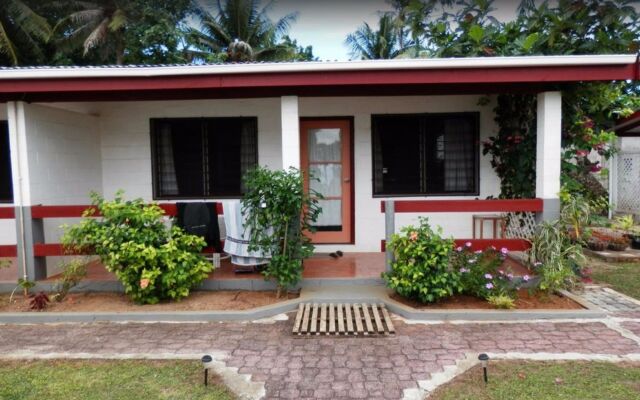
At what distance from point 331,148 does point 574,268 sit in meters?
3.53

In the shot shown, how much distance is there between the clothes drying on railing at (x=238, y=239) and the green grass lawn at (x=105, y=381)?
1996 millimetres

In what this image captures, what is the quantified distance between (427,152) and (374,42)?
1614 centimetres

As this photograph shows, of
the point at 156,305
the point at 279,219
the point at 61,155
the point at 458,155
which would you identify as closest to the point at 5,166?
the point at 61,155

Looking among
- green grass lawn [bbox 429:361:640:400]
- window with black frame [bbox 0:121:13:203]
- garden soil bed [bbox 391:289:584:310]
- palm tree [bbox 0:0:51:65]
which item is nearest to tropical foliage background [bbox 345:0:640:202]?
garden soil bed [bbox 391:289:584:310]

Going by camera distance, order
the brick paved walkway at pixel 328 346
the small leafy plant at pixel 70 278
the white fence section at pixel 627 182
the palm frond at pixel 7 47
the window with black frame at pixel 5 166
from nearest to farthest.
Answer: the brick paved walkway at pixel 328 346 < the small leafy plant at pixel 70 278 < the window with black frame at pixel 5 166 < the white fence section at pixel 627 182 < the palm frond at pixel 7 47

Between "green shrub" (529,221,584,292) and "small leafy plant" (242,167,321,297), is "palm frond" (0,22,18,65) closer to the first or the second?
"small leafy plant" (242,167,321,297)

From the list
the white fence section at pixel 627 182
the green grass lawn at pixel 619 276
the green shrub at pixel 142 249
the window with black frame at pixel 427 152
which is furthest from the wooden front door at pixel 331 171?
the white fence section at pixel 627 182

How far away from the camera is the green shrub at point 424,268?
182 inches

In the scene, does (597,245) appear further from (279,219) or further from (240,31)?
(240,31)

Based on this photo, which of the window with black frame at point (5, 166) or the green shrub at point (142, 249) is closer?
the green shrub at point (142, 249)

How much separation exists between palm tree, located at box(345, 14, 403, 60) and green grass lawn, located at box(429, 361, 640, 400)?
62.5ft

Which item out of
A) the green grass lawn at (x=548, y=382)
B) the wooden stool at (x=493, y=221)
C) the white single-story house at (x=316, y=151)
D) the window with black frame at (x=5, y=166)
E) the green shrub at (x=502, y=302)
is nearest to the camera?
the green grass lawn at (x=548, y=382)

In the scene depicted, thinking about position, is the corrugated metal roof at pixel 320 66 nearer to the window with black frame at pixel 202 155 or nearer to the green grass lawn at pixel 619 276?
the window with black frame at pixel 202 155

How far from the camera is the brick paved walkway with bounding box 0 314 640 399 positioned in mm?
3355
